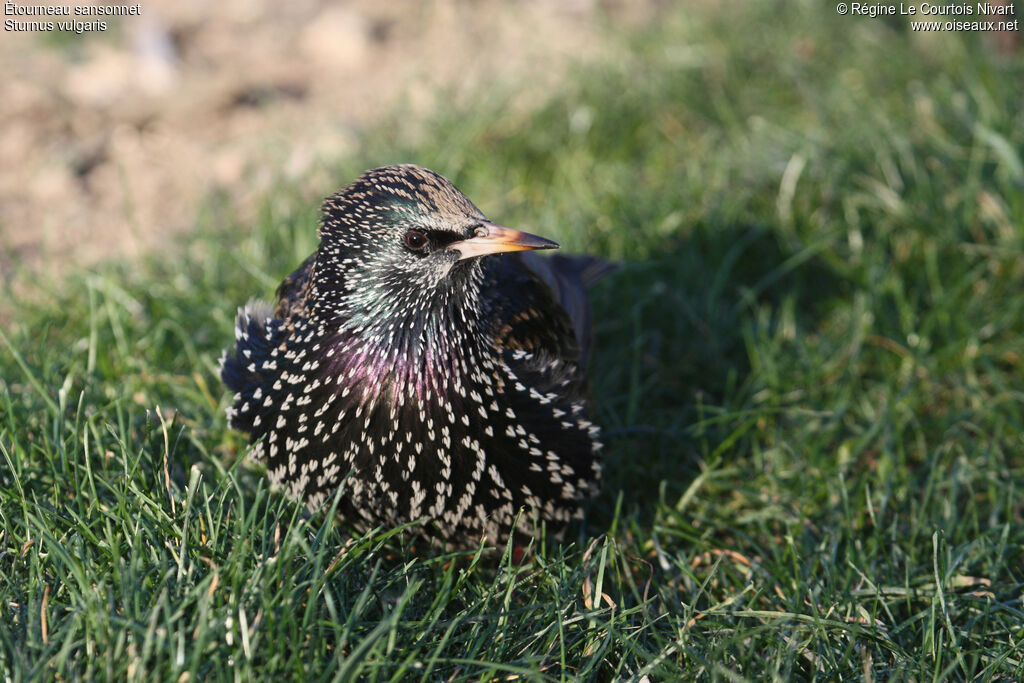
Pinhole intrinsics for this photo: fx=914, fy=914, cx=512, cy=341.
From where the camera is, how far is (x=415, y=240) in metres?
2.44

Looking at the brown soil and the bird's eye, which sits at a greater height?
the brown soil

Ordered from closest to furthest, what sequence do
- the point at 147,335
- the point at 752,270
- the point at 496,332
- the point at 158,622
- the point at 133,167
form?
1. the point at 158,622
2. the point at 496,332
3. the point at 147,335
4. the point at 752,270
5. the point at 133,167

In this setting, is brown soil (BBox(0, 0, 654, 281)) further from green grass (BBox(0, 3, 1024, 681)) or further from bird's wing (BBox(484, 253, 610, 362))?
bird's wing (BBox(484, 253, 610, 362))

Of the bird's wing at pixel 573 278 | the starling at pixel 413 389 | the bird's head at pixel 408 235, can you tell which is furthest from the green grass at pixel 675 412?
the bird's head at pixel 408 235

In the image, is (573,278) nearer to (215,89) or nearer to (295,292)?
(295,292)

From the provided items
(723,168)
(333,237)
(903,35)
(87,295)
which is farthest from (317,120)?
(903,35)

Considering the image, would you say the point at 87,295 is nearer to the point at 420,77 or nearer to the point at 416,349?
the point at 416,349

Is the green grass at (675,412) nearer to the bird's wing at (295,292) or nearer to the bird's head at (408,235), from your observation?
the bird's wing at (295,292)

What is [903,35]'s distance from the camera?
5.54m

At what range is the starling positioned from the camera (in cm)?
245

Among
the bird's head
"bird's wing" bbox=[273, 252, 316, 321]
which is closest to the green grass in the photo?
"bird's wing" bbox=[273, 252, 316, 321]

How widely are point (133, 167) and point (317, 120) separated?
40.4 inches

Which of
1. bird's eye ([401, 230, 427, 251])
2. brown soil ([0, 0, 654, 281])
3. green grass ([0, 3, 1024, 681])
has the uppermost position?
brown soil ([0, 0, 654, 281])

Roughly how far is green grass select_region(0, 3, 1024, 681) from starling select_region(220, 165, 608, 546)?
172 mm
